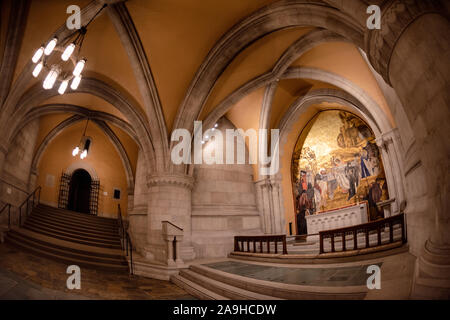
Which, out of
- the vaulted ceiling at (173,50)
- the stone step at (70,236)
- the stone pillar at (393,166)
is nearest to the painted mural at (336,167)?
the stone pillar at (393,166)

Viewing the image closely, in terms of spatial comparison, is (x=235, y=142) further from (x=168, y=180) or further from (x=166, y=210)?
(x=166, y=210)

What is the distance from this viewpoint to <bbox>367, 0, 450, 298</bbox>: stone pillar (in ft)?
5.25

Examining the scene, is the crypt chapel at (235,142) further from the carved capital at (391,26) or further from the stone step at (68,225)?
the stone step at (68,225)

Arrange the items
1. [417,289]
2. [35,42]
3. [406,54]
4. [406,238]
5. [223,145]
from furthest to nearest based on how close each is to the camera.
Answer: [223,145]
[35,42]
[406,238]
[406,54]
[417,289]

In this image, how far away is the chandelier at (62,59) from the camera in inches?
131

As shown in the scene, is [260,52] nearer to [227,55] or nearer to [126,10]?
[227,55]

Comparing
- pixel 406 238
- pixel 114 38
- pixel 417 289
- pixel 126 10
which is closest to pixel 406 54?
pixel 417 289

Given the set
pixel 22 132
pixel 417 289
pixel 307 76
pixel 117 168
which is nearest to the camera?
pixel 417 289

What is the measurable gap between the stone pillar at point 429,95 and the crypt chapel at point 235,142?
0.5 inches

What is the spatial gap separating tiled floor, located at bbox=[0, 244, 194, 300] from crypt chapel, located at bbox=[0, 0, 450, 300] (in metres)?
0.06

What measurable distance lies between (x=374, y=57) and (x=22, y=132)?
34.2ft

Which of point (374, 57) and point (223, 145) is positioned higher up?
point (223, 145)

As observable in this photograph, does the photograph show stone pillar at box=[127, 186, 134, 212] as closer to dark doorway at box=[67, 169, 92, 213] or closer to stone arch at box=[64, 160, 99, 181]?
→ stone arch at box=[64, 160, 99, 181]

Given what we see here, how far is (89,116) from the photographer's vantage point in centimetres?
922
